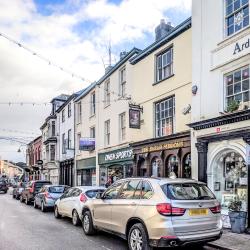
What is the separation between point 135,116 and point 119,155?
3.69 meters

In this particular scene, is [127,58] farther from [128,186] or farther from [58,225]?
[128,186]

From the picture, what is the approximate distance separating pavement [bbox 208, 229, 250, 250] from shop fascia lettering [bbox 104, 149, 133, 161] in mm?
10148

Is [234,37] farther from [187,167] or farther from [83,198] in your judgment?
[83,198]

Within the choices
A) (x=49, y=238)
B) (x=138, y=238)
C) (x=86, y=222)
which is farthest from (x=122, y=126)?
(x=138, y=238)

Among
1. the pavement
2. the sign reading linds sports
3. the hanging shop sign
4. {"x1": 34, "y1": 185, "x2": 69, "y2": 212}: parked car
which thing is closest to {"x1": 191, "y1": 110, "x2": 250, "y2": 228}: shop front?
the pavement

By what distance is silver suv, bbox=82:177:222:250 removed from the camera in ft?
25.9

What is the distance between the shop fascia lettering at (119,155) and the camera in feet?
68.4

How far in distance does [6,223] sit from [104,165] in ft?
37.9

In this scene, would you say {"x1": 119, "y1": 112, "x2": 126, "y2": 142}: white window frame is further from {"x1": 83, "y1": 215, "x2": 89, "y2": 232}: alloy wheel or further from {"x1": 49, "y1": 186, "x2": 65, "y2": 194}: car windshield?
{"x1": 83, "y1": 215, "x2": 89, "y2": 232}: alloy wheel

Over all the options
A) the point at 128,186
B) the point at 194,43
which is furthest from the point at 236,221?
the point at 194,43

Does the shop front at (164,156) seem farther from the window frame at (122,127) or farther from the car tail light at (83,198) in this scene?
the car tail light at (83,198)

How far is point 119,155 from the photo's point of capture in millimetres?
22219

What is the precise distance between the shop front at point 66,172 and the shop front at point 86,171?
6.34 feet

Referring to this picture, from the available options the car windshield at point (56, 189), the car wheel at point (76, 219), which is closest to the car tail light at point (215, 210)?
the car wheel at point (76, 219)
